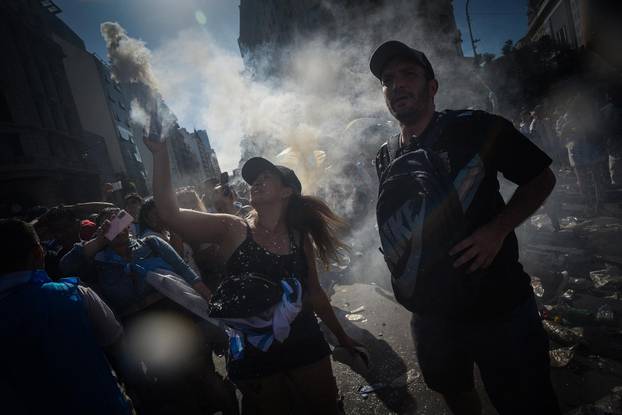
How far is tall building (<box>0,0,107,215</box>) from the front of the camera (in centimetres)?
1717

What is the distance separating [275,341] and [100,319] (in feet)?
4.34

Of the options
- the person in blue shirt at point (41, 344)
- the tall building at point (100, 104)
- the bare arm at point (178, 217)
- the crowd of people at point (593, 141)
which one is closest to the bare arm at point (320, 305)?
the bare arm at point (178, 217)

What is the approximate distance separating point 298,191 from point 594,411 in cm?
245

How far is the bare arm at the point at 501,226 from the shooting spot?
4.51ft

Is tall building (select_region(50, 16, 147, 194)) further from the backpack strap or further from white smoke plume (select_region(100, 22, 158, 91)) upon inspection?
the backpack strap

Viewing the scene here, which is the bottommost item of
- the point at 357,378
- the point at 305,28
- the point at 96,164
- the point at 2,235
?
the point at 357,378

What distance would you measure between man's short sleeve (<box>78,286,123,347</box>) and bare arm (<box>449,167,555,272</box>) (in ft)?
7.69

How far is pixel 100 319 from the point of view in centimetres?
213

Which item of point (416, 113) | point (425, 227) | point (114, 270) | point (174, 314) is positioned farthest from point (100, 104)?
point (425, 227)

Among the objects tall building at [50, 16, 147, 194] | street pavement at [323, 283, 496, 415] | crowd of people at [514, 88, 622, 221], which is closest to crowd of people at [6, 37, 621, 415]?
street pavement at [323, 283, 496, 415]

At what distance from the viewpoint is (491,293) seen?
4.75 ft

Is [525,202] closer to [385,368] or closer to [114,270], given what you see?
[385,368]

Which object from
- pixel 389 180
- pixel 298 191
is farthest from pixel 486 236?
pixel 298 191

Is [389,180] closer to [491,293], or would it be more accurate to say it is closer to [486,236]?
[486,236]
